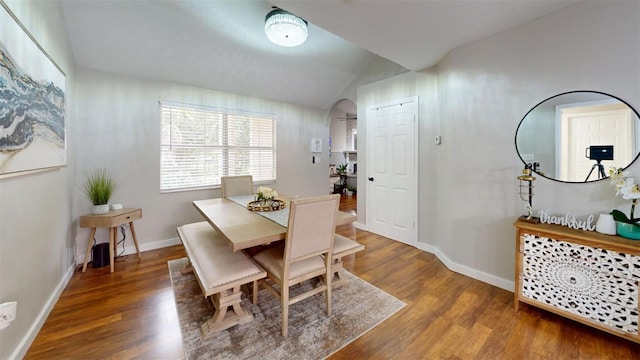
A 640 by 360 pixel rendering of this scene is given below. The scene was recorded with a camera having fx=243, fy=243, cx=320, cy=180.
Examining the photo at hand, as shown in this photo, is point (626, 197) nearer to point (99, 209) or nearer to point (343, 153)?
point (99, 209)

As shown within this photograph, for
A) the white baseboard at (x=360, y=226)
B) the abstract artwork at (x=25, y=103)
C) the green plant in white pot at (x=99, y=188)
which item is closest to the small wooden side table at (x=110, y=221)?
the green plant in white pot at (x=99, y=188)

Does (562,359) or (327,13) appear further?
(327,13)

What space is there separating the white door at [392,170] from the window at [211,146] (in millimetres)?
1868

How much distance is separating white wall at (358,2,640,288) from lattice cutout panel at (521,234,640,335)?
382mm

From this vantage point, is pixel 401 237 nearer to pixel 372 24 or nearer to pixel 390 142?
pixel 390 142

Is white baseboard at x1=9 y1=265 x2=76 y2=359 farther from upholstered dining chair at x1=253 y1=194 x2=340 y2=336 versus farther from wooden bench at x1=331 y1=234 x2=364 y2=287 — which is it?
wooden bench at x1=331 y1=234 x2=364 y2=287

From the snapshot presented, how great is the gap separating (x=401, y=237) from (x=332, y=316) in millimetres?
2032

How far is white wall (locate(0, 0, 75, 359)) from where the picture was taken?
1393 millimetres

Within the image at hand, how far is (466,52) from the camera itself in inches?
100

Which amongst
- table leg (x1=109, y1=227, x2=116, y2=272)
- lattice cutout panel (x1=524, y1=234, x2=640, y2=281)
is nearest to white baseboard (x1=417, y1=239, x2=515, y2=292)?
lattice cutout panel (x1=524, y1=234, x2=640, y2=281)

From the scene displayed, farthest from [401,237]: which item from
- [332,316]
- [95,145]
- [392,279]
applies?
[95,145]

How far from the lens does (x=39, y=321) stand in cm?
175

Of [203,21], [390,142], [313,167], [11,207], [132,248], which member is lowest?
[132,248]

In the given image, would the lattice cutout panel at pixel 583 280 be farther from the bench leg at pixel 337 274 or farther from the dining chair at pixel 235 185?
the dining chair at pixel 235 185
